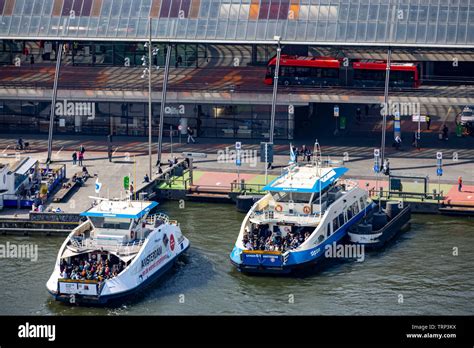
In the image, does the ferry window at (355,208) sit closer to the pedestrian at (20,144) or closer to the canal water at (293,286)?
the canal water at (293,286)

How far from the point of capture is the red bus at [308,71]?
412ft

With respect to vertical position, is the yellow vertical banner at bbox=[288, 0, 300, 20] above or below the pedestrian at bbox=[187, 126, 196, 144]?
above

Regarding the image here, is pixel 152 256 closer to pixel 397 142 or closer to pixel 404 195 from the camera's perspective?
pixel 404 195

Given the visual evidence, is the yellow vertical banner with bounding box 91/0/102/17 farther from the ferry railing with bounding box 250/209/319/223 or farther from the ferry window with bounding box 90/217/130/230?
the ferry window with bounding box 90/217/130/230

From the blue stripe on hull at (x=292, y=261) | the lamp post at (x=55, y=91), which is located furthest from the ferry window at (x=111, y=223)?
the lamp post at (x=55, y=91)

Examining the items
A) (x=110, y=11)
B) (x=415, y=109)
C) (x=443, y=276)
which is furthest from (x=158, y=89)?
(x=443, y=276)

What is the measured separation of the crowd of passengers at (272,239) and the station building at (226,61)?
32711 mm

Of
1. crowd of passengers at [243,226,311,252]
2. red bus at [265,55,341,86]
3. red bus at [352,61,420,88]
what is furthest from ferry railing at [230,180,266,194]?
red bus at [352,61,420,88]

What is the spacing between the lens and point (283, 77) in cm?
12681

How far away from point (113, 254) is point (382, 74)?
50.7m

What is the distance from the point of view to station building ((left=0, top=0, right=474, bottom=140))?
11819 cm

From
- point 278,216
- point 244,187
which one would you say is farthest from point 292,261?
point 244,187

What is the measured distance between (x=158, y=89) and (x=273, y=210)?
1536 inches
